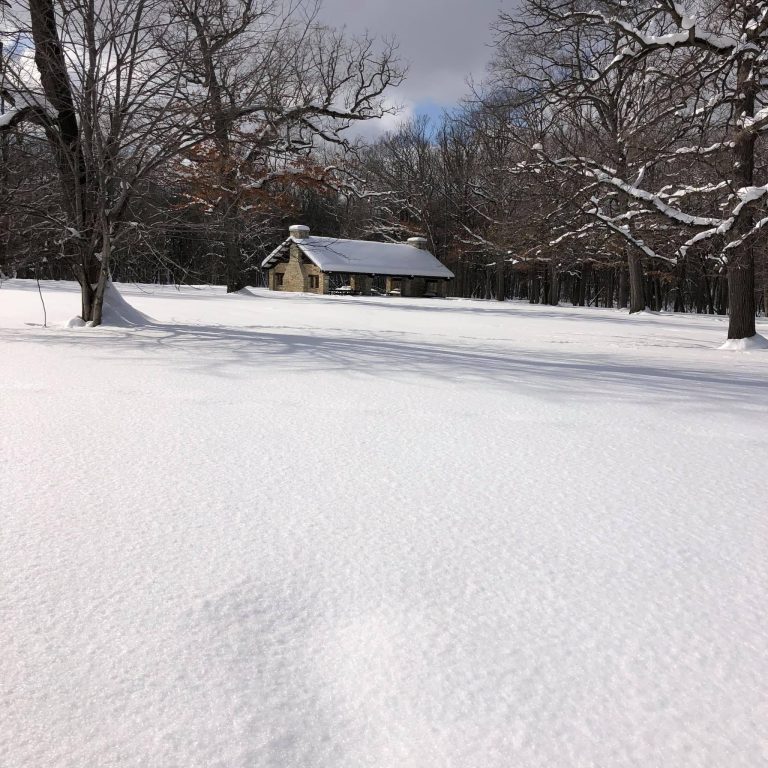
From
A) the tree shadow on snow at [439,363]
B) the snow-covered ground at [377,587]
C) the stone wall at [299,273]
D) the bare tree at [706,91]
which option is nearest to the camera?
the snow-covered ground at [377,587]

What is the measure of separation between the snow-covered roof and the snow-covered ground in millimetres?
33730

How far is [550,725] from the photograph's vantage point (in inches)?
47.9

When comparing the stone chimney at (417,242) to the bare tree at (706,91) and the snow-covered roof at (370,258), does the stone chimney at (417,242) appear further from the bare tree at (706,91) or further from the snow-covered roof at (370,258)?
the bare tree at (706,91)

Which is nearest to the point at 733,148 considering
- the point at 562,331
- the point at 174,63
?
the point at 562,331

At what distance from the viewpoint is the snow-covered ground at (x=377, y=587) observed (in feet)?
3.91

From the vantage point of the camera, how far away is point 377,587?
1.74 metres

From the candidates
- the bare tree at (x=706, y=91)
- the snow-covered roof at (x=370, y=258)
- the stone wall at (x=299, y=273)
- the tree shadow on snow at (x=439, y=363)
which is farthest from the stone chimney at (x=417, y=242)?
the tree shadow on snow at (x=439, y=363)

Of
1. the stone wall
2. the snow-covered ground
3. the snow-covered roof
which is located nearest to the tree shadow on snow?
the snow-covered ground

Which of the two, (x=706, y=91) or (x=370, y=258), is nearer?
(x=706, y=91)

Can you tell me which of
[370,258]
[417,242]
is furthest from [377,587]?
[417,242]

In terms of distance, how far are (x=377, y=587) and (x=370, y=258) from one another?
37975 mm

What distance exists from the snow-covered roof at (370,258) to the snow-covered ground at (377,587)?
111 ft

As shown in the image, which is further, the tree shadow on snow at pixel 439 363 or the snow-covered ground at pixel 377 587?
the tree shadow on snow at pixel 439 363

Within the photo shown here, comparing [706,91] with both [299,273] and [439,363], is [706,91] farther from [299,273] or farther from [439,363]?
[299,273]
